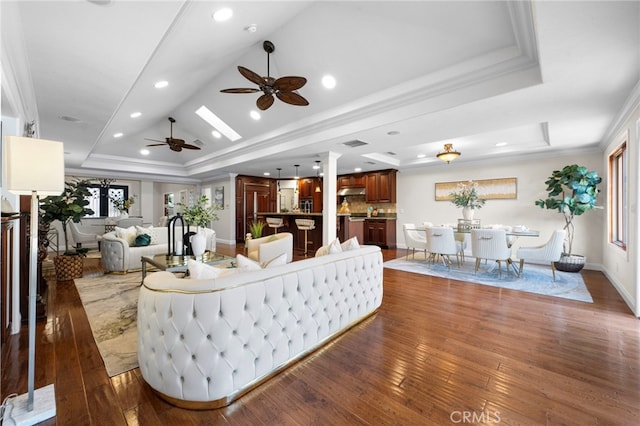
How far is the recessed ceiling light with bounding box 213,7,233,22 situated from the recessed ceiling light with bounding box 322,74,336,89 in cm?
149

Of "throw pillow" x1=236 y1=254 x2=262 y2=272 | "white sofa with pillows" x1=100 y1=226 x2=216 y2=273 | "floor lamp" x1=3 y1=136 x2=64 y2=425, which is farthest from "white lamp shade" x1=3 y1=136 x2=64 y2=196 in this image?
"white sofa with pillows" x1=100 y1=226 x2=216 y2=273

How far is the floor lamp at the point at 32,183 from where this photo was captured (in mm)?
1390

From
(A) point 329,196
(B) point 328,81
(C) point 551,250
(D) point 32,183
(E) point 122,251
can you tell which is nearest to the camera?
(D) point 32,183

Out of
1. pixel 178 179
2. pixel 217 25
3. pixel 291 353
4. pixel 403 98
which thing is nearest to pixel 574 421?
pixel 291 353

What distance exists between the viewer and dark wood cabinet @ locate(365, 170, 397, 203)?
8.33 metres

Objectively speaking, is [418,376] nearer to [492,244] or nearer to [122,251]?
[492,244]

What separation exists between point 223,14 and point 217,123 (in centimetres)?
371

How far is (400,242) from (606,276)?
4512 mm

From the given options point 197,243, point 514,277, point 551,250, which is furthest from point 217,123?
point 551,250

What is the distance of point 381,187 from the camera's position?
27.8ft

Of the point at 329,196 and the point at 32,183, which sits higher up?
the point at 329,196

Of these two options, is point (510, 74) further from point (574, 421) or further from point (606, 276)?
point (606, 276)

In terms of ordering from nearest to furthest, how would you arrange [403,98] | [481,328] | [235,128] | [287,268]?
[287,268]
[481,328]
[403,98]
[235,128]

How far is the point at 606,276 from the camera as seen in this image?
4785 millimetres
